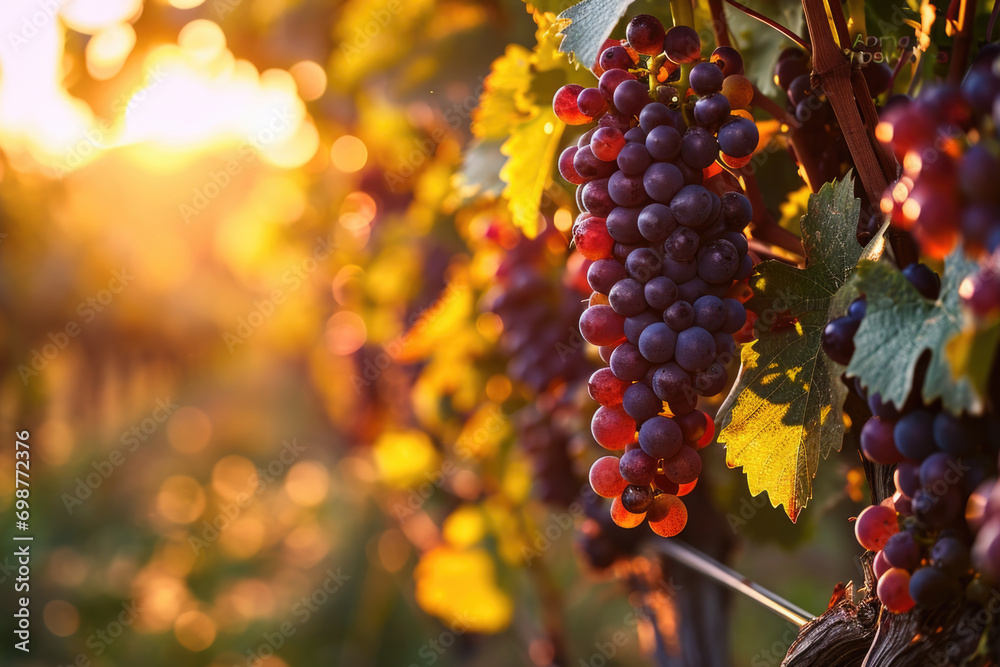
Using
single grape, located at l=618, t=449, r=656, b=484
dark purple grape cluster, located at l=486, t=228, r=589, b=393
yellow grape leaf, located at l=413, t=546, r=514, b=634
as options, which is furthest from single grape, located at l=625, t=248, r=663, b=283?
yellow grape leaf, located at l=413, t=546, r=514, b=634

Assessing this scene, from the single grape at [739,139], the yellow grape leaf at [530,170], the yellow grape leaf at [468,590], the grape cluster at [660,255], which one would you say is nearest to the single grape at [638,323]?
the grape cluster at [660,255]

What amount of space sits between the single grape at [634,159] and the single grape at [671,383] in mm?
115

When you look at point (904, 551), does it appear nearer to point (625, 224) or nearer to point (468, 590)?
point (625, 224)

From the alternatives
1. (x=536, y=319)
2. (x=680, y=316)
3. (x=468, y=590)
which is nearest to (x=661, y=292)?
(x=680, y=316)

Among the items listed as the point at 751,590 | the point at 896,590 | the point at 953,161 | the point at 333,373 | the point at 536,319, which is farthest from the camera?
the point at 333,373

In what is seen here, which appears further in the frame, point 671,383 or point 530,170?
point 530,170

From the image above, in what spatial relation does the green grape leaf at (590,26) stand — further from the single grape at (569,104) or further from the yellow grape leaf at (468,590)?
the yellow grape leaf at (468,590)

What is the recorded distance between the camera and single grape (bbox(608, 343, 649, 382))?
0.43 metres

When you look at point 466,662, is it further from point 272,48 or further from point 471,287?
point 272,48

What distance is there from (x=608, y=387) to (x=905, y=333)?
16 cm

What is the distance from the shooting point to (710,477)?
1004mm

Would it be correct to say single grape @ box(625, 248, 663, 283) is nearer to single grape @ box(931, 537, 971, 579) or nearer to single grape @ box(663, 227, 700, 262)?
single grape @ box(663, 227, 700, 262)

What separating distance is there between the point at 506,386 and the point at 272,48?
2.98 feet

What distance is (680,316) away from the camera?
416 mm
